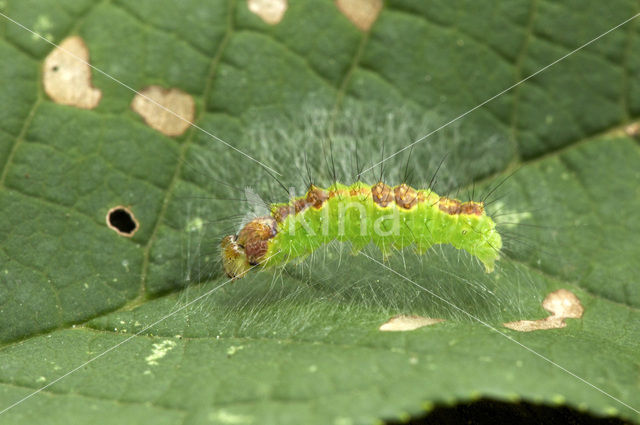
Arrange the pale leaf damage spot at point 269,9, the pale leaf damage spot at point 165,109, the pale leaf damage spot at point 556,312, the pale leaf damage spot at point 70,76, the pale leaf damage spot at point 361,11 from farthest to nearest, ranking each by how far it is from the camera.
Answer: the pale leaf damage spot at point 361,11 < the pale leaf damage spot at point 269,9 < the pale leaf damage spot at point 165,109 < the pale leaf damage spot at point 70,76 < the pale leaf damage spot at point 556,312

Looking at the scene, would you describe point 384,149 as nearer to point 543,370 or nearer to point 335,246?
point 335,246

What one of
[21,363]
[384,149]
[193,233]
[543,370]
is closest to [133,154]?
[193,233]

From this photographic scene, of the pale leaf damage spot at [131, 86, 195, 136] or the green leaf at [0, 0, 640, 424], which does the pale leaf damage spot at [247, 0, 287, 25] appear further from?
the pale leaf damage spot at [131, 86, 195, 136]

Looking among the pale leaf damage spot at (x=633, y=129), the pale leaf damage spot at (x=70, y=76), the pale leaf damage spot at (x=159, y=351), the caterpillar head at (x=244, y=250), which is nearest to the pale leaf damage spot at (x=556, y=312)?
the pale leaf damage spot at (x=633, y=129)

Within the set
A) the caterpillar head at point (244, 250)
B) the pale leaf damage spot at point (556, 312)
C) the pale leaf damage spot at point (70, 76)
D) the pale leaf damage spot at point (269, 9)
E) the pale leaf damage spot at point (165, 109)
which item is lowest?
the pale leaf damage spot at point (556, 312)

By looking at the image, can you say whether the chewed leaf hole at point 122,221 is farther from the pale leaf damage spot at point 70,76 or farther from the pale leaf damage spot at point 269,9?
the pale leaf damage spot at point 269,9
